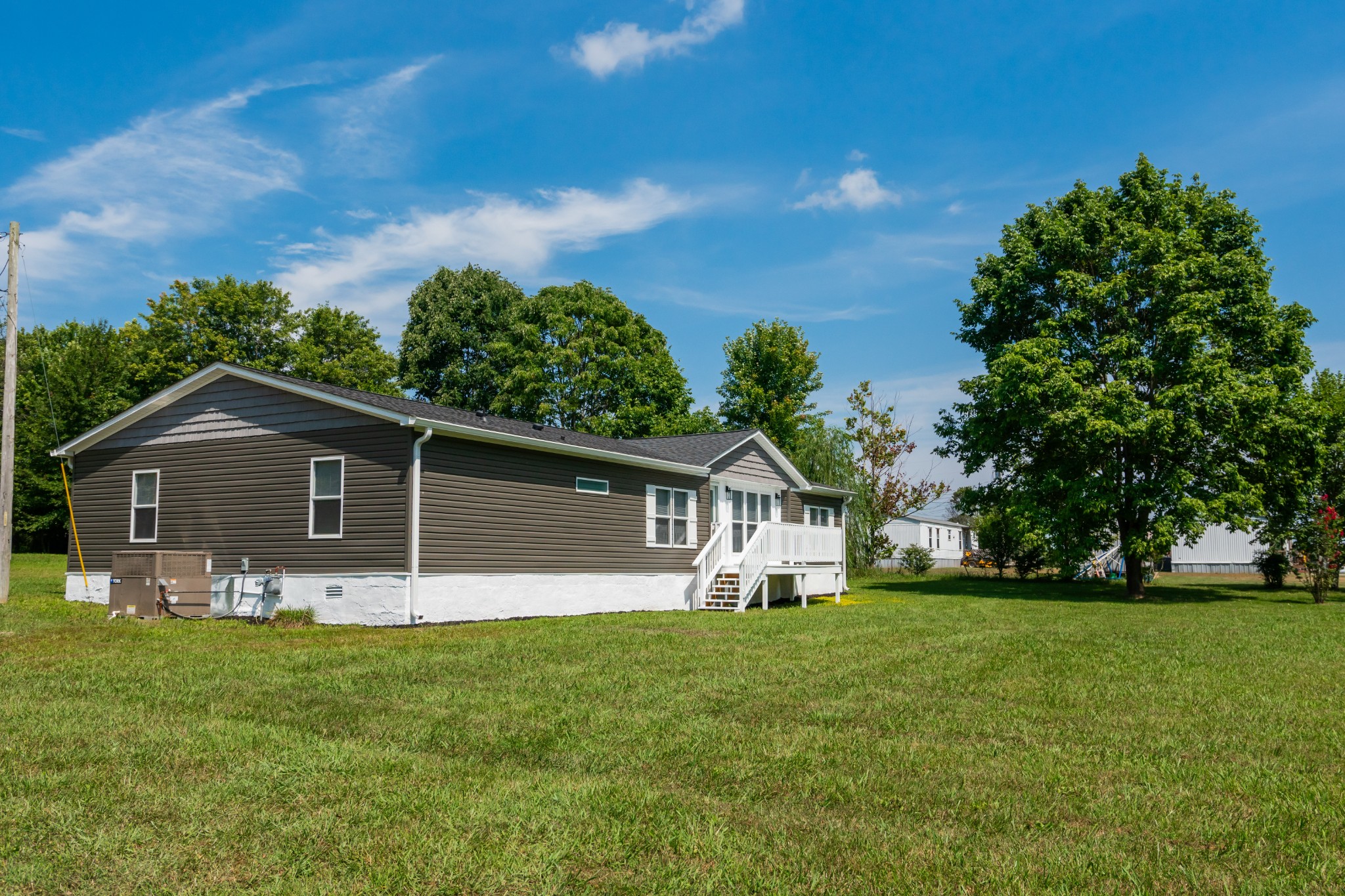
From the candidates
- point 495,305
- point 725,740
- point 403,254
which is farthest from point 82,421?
point 725,740

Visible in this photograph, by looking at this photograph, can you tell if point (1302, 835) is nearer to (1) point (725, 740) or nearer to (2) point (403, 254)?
(1) point (725, 740)

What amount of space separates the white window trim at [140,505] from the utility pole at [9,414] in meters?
1.89

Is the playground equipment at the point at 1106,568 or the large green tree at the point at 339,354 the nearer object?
the playground equipment at the point at 1106,568

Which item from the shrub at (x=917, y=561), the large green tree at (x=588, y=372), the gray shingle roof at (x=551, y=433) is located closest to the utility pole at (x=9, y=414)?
the gray shingle roof at (x=551, y=433)

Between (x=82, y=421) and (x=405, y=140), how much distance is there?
33818 mm

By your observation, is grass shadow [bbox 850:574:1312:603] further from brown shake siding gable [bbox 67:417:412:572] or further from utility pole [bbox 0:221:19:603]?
utility pole [bbox 0:221:19:603]

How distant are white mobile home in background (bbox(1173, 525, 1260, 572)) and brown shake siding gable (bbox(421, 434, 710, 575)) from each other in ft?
112

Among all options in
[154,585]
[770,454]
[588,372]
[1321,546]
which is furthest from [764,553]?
[588,372]

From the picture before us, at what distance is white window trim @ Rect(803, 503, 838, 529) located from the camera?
26.1 m

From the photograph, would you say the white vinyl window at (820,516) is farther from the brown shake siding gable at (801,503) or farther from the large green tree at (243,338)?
the large green tree at (243,338)

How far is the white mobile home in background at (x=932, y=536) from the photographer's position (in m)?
55.8

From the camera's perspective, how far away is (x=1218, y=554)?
147 ft

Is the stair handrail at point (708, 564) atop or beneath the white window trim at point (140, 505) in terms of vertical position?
beneath

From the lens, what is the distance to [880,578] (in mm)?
35875
